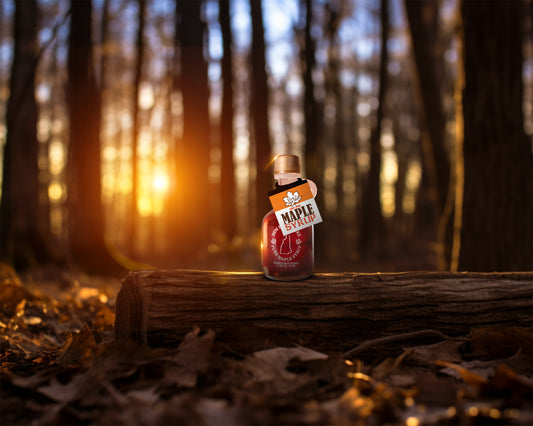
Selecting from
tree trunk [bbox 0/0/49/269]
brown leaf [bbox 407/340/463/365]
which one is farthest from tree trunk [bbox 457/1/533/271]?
tree trunk [bbox 0/0/49/269]

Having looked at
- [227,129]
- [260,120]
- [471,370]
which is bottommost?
[471,370]

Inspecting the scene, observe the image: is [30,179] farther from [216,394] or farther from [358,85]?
[358,85]

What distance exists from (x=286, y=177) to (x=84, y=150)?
5.83m

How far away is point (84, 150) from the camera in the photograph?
7.47 meters

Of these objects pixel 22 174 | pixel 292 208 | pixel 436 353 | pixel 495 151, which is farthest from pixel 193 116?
pixel 436 353

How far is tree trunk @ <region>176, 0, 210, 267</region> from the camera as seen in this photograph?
34.5 feet

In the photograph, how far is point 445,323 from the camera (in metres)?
2.59

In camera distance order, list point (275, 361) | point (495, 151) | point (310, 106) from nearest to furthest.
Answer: point (275, 361) → point (495, 151) → point (310, 106)

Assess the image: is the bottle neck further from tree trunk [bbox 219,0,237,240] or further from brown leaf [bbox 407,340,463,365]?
tree trunk [bbox 219,0,237,240]

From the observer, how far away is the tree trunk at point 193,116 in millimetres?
10508

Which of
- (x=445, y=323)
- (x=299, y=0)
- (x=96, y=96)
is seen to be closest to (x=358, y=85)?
(x=299, y=0)

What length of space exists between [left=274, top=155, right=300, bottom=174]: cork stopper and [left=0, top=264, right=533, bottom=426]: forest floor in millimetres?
991

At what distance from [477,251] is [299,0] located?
10.9 metres

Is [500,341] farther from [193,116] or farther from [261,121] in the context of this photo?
[193,116]
